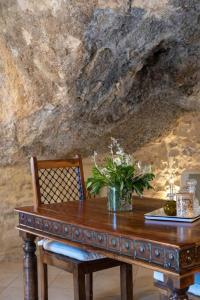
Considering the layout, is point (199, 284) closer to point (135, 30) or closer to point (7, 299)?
point (7, 299)

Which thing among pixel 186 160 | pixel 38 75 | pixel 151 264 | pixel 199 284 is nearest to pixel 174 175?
pixel 186 160

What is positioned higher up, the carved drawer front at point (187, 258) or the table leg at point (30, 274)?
the carved drawer front at point (187, 258)

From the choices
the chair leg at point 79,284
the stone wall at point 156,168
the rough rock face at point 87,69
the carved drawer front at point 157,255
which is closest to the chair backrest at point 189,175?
the stone wall at point 156,168

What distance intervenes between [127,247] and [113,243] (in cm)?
9

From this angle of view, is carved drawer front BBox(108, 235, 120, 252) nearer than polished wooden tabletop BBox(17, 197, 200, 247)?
No

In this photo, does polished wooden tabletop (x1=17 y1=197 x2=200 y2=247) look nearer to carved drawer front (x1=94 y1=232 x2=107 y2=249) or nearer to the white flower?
carved drawer front (x1=94 y1=232 x2=107 y2=249)

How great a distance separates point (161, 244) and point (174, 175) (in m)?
3.63

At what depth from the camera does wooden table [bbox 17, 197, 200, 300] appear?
1530 millimetres

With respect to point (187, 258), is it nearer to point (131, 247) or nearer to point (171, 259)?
point (171, 259)

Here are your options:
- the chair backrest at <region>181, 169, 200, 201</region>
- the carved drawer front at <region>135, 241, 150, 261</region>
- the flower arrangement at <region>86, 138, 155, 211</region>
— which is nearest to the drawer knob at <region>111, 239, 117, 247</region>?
the carved drawer front at <region>135, 241, 150, 261</region>

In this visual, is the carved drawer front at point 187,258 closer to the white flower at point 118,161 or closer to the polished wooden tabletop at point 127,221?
the polished wooden tabletop at point 127,221

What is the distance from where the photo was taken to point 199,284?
1.93 metres

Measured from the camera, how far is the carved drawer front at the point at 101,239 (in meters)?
1.83

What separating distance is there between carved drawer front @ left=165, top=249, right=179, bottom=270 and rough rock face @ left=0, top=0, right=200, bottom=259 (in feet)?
5.92
